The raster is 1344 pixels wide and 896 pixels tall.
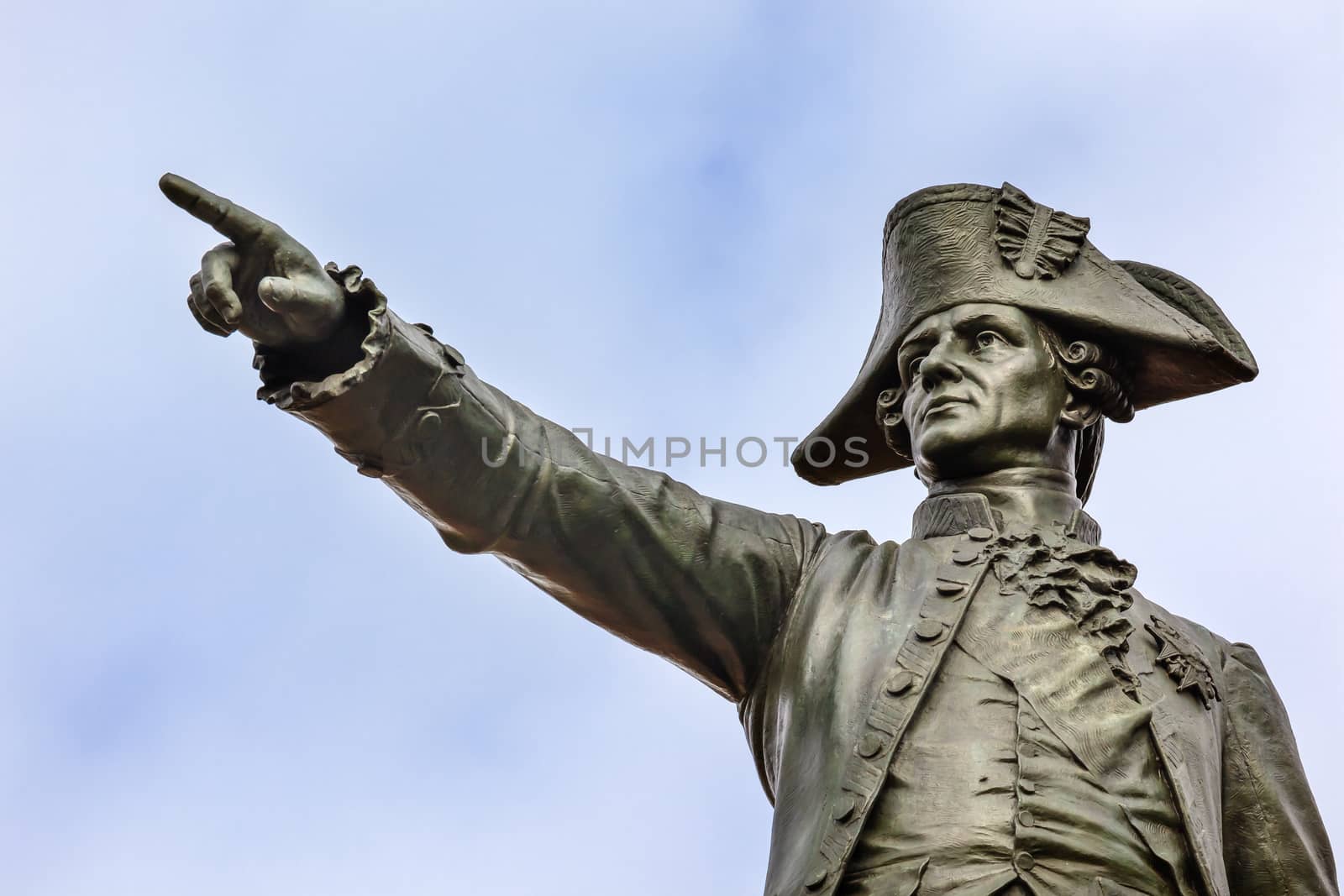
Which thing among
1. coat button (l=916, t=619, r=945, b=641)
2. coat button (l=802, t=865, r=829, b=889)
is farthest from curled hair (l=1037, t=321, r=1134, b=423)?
coat button (l=802, t=865, r=829, b=889)

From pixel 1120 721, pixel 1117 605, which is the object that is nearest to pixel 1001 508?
pixel 1117 605

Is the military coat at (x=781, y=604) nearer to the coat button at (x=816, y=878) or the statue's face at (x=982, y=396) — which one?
the coat button at (x=816, y=878)

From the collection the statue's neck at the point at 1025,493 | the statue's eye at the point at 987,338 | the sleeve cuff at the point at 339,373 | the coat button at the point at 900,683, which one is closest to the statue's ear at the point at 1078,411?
the statue's neck at the point at 1025,493

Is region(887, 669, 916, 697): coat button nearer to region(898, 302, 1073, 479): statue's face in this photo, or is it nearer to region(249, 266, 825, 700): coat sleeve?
region(249, 266, 825, 700): coat sleeve

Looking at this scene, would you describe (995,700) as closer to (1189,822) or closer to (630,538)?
(1189,822)

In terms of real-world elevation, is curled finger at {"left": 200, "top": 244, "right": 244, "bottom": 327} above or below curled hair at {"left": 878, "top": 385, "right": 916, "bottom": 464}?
below

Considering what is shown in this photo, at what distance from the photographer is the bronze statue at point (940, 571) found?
7805 millimetres

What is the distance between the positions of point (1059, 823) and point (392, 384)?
103 inches

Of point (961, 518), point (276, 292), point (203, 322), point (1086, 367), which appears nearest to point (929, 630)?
point (961, 518)

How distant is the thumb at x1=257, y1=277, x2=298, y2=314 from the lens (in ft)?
25.6

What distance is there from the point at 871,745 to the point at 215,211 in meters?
2.75

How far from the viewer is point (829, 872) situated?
770cm

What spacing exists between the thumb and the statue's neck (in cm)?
284

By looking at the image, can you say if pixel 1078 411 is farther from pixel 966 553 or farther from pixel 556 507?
pixel 556 507
